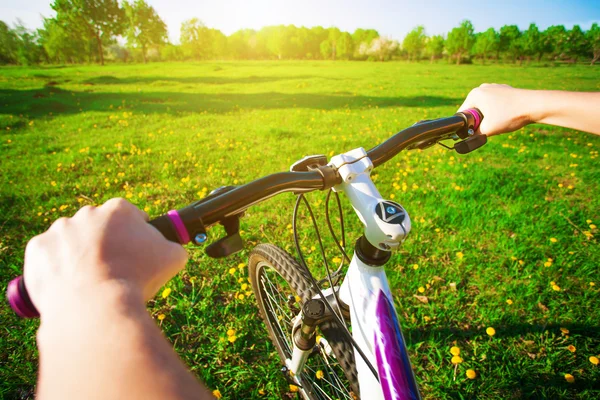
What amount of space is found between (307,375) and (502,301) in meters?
1.98

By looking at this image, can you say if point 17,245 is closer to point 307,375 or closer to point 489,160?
point 307,375

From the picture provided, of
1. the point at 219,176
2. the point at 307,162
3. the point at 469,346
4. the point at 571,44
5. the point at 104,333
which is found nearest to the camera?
the point at 104,333

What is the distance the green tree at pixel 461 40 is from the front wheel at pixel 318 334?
67.2 metres

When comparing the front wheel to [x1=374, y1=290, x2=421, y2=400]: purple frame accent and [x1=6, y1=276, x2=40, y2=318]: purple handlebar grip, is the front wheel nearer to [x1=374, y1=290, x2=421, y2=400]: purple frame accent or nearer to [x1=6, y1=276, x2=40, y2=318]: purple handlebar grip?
[x1=374, y1=290, x2=421, y2=400]: purple frame accent

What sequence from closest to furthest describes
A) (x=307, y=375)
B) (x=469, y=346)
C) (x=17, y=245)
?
(x=307, y=375) < (x=469, y=346) < (x=17, y=245)

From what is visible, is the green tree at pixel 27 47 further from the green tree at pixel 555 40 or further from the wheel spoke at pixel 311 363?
the green tree at pixel 555 40

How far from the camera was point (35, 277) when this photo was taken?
1.88 ft

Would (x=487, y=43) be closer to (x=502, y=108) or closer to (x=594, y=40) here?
(x=594, y=40)

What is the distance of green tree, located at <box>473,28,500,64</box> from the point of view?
53469 mm

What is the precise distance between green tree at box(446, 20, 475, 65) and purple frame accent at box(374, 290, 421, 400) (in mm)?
67681

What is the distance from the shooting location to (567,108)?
1077 millimetres

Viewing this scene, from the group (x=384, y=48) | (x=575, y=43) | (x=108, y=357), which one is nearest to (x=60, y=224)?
(x=108, y=357)

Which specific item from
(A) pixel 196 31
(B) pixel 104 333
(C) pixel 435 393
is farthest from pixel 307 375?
(A) pixel 196 31

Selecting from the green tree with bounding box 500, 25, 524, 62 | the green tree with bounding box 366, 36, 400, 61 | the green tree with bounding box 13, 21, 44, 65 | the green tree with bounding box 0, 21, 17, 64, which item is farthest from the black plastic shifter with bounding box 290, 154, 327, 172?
the green tree with bounding box 366, 36, 400, 61
